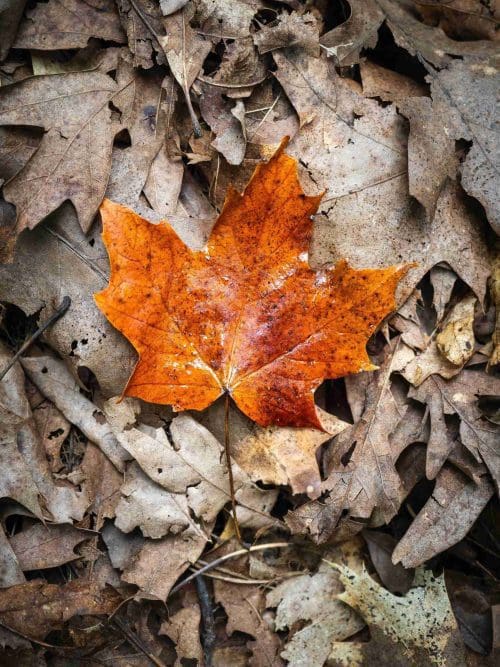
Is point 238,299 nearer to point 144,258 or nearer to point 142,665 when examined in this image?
point 144,258

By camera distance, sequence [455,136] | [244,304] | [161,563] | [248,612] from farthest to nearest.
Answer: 1. [248,612]
2. [161,563]
3. [455,136]
4. [244,304]

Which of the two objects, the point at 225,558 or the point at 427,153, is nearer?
the point at 427,153

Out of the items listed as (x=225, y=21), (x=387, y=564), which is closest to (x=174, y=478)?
(x=387, y=564)

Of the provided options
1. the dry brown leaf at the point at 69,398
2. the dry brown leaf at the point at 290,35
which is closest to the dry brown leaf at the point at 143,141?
the dry brown leaf at the point at 290,35

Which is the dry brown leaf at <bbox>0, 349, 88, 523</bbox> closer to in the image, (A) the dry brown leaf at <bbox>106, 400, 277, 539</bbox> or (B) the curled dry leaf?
(A) the dry brown leaf at <bbox>106, 400, 277, 539</bbox>

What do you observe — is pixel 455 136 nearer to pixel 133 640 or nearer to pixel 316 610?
pixel 316 610

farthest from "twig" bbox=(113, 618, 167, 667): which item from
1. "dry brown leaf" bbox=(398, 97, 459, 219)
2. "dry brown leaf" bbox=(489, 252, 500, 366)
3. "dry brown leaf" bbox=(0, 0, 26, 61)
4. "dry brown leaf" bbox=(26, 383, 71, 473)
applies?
"dry brown leaf" bbox=(0, 0, 26, 61)

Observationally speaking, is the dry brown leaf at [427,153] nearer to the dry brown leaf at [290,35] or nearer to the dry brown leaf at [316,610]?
the dry brown leaf at [290,35]
